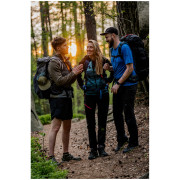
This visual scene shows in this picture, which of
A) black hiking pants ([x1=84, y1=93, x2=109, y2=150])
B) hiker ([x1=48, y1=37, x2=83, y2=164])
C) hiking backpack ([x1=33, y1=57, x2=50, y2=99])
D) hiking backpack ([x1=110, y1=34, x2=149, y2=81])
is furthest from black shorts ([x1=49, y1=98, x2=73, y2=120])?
hiking backpack ([x1=110, y1=34, x2=149, y2=81])

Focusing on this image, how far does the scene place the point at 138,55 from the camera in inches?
159

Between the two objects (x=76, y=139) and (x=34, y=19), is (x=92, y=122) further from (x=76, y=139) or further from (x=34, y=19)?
(x=34, y=19)

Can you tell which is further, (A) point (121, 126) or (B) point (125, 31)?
(B) point (125, 31)

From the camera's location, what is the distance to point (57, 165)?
13.9ft

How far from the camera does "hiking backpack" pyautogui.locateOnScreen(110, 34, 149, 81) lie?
4.01 metres

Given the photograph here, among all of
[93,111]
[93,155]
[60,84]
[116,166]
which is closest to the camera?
[116,166]

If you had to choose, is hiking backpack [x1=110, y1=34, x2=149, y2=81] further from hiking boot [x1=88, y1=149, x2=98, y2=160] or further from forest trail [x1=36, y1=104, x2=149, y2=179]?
hiking boot [x1=88, y1=149, x2=98, y2=160]

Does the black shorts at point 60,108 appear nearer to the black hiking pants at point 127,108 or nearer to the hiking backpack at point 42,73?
the hiking backpack at point 42,73

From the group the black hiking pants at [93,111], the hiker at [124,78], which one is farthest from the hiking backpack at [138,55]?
the black hiking pants at [93,111]

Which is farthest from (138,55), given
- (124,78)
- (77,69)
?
(77,69)

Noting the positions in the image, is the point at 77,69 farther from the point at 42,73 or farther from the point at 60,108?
the point at 60,108

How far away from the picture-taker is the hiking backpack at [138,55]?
4.01 metres

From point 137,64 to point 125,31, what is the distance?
10.8 ft
